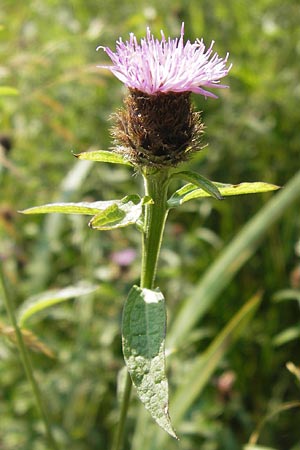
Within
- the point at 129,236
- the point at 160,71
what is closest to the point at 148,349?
the point at 160,71

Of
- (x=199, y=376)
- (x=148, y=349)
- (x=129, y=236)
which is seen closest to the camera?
(x=148, y=349)

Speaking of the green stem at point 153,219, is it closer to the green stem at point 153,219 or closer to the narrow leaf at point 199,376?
the green stem at point 153,219

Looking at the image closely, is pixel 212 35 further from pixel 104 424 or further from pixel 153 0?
pixel 104 424

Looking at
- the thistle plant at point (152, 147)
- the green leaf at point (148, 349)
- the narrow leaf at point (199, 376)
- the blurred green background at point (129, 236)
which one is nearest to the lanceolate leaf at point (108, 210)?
the thistle plant at point (152, 147)

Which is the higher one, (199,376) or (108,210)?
(108,210)

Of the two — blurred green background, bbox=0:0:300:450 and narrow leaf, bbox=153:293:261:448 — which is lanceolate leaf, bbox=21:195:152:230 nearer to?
blurred green background, bbox=0:0:300:450

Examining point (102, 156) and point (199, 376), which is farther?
point (199, 376)

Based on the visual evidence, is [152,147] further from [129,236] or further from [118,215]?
[129,236]
